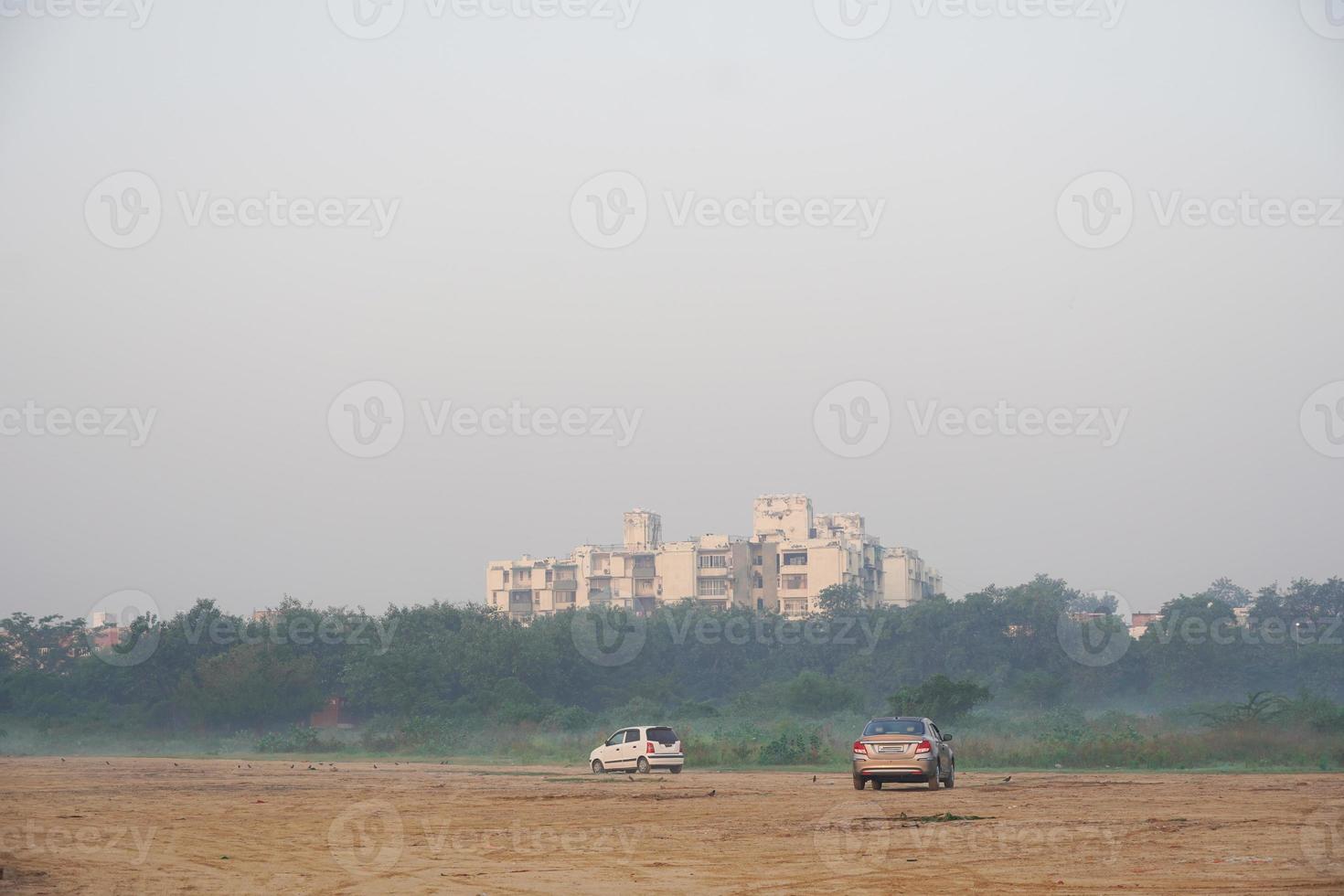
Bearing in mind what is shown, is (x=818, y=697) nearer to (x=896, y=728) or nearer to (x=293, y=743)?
(x=293, y=743)

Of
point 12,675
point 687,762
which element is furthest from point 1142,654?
point 12,675

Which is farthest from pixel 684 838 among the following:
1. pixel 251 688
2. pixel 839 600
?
pixel 839 600

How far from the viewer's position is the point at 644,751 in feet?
147

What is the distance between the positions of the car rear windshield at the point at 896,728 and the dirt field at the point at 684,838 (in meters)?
1.34

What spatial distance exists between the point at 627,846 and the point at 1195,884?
8.00m

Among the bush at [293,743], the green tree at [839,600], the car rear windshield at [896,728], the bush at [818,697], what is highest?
the green tree at [839,600]

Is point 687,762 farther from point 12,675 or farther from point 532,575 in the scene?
point 532,575

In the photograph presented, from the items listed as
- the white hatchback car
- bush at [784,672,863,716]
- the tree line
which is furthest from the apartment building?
the white hatchback car

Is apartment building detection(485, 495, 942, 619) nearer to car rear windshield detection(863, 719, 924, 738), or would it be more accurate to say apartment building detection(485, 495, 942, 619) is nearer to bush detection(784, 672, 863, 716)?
bush detection(784, 672, 863, 716)

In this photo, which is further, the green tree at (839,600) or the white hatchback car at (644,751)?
the green tree at (839,600)

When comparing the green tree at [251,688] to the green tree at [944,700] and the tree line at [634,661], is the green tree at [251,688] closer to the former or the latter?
the tree line at [634,661]

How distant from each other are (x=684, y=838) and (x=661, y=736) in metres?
24.4

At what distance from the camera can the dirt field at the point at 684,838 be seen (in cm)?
1555

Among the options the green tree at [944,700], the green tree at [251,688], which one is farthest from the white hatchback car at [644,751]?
the green tree at [251,688]
